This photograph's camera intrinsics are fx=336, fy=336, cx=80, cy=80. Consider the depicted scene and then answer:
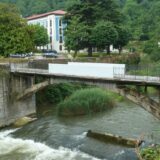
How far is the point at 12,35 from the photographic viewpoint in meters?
42.9

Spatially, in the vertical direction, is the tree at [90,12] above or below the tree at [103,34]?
above

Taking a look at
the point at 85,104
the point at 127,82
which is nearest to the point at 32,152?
the point at 127,82

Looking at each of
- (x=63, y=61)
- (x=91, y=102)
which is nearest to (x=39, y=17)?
(x=63, y=61)

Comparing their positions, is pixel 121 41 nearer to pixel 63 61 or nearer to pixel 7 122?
pixel 63 61

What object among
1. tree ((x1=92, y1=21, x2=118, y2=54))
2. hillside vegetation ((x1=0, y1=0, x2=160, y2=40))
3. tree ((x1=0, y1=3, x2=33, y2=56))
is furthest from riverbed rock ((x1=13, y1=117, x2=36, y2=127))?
hillside vegetation ((x1=0, y1=0, x2=160, y2=40))

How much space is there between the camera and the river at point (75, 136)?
2423 centimetres

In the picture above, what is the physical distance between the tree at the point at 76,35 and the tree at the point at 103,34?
1.81m

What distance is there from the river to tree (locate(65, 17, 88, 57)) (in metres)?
22.3

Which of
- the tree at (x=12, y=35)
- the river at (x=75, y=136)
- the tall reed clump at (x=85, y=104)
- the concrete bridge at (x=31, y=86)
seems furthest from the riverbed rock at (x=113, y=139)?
the tree at (x=12, y=35)

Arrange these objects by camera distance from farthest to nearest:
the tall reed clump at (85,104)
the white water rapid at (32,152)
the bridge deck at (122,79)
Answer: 1. the tall reed clump at (85,104)
2. the white water rapid at (32,152)
3. the bridge deck at (122,79)

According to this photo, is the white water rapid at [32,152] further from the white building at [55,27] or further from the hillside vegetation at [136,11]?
the white building at [55,27]

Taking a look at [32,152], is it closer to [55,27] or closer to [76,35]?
[76,35]

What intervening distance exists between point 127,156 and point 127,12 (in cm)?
8944

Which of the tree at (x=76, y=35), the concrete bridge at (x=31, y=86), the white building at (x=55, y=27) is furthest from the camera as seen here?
the white building at (x=55, y=27)
